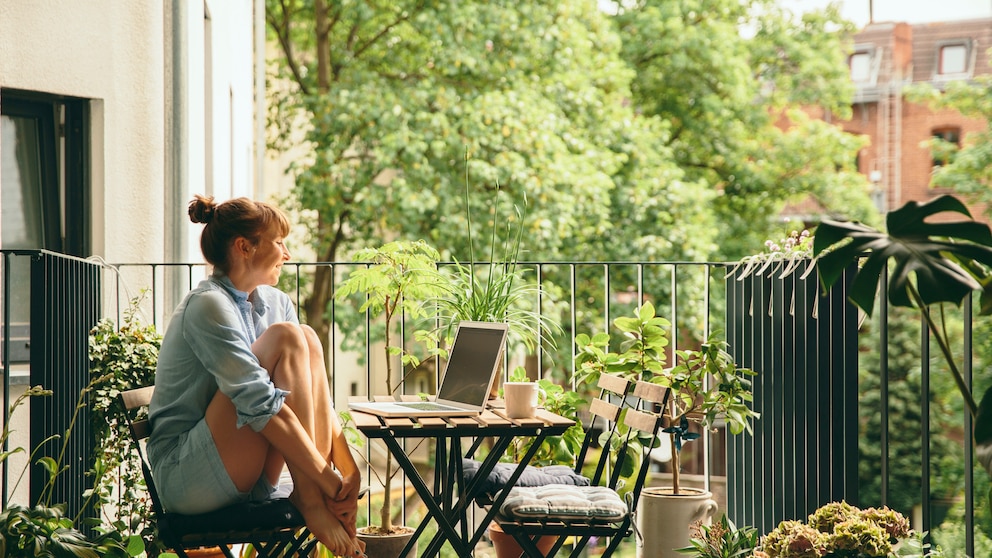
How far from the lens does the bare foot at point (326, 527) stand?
2.49 meters

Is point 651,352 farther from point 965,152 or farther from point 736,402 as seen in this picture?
point 965,152

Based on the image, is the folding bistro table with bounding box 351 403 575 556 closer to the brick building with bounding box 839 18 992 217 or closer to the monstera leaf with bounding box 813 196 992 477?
the monstera leaf with bounding box 813 196 992 477

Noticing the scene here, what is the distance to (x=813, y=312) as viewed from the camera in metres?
2.84

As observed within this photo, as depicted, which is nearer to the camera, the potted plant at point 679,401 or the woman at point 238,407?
the woman at point 238,407

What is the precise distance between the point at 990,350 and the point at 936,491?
3730 mm

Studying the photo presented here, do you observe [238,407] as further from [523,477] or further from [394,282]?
[394,282]

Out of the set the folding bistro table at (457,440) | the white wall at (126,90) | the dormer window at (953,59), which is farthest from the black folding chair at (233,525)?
the dormer window at (953,59)

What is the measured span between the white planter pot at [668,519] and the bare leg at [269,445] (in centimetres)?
116

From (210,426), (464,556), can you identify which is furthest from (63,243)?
(464,556)

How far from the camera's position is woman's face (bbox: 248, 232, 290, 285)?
2732 mm

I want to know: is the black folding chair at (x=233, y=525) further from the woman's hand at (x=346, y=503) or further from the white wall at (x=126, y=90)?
the white wall at (x=126, y=90)

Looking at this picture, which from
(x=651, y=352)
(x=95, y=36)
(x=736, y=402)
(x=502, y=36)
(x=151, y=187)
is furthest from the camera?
(x=502, y=36)

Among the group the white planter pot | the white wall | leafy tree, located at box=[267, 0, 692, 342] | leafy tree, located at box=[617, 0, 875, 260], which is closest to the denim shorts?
the white planter pot

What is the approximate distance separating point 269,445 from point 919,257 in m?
1.66
